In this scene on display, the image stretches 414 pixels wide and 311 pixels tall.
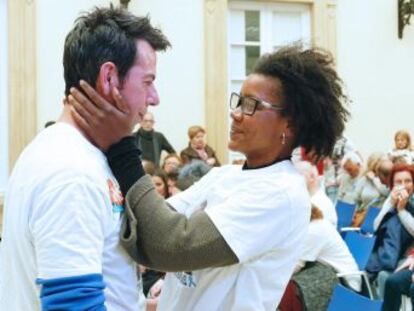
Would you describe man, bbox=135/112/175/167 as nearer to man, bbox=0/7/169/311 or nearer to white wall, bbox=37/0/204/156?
white wall, bbox=37/0/204/156

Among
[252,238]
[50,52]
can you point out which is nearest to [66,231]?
[252,238]

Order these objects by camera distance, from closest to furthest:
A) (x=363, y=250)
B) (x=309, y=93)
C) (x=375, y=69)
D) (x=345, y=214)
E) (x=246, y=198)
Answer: (x=246, y=198)
(x=309, y=93)
(x=363, y=250)
(x=345, y=214)
(x=375, y=69)

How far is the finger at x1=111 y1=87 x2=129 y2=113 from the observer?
4.44ft

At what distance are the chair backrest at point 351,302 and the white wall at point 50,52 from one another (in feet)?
18.3

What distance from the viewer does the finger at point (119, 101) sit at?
4.44ft

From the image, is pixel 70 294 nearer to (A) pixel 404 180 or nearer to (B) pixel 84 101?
(B) pixel 84 101

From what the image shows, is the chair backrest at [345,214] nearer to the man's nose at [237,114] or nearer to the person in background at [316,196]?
the person in background at [316,196]

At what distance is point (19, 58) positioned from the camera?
7652mm

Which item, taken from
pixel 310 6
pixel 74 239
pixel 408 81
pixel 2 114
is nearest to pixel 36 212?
pixel 74 239

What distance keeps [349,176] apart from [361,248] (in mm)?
3175

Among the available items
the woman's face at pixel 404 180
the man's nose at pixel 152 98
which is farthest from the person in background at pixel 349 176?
the man's nose at pixel 152 98

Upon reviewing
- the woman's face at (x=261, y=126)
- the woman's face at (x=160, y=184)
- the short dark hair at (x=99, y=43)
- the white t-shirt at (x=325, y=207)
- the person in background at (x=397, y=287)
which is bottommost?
the person in background at (x=397, y=287)

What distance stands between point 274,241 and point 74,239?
1.86 ft

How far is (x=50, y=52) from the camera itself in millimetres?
7793
